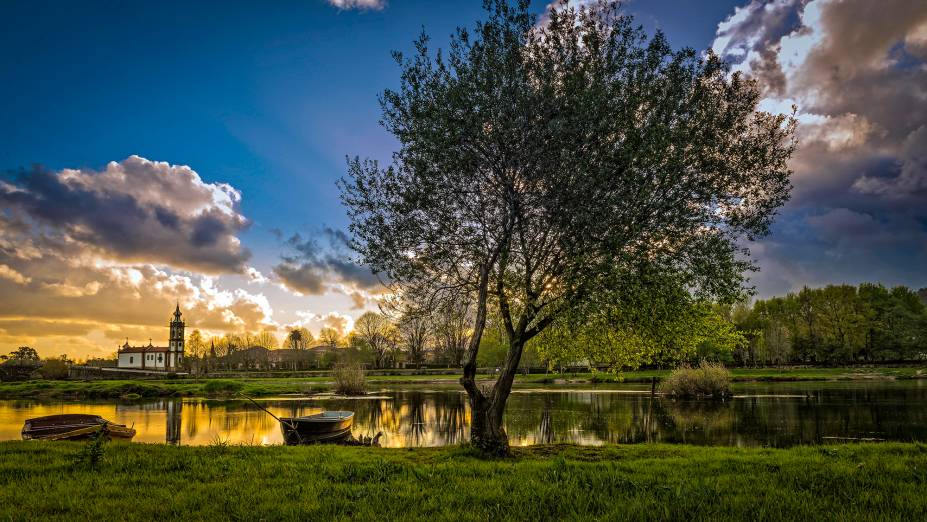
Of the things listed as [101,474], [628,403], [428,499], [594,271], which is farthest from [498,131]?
[628,403]

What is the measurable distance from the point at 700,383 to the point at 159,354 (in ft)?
640

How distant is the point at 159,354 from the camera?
191 meters

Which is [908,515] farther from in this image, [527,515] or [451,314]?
[451,314]

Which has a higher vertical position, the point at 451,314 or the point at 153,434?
the point at 451,314

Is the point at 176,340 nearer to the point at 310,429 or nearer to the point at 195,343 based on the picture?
the point at 195,343

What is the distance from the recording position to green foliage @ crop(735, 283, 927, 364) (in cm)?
10250

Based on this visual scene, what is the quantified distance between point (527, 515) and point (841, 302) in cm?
12751

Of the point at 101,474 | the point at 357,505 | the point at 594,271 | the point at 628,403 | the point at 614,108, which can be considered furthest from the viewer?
the point at 628,403

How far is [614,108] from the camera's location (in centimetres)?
1636

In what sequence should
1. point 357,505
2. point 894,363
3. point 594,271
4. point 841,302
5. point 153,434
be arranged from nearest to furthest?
point 357,505
point 594,271
point 153,434
point 894,363
point 841,302

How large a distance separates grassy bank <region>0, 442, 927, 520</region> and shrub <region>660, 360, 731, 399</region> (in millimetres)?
34285

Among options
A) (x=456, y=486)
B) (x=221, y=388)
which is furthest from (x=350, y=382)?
(x=456, y=486)

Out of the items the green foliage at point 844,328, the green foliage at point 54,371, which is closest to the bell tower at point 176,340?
the green foliage at point 54,371

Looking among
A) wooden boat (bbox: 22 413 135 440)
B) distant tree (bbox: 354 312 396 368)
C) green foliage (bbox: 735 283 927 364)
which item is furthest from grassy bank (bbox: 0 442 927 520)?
distant tree (bbox: 354 312 396 368)
